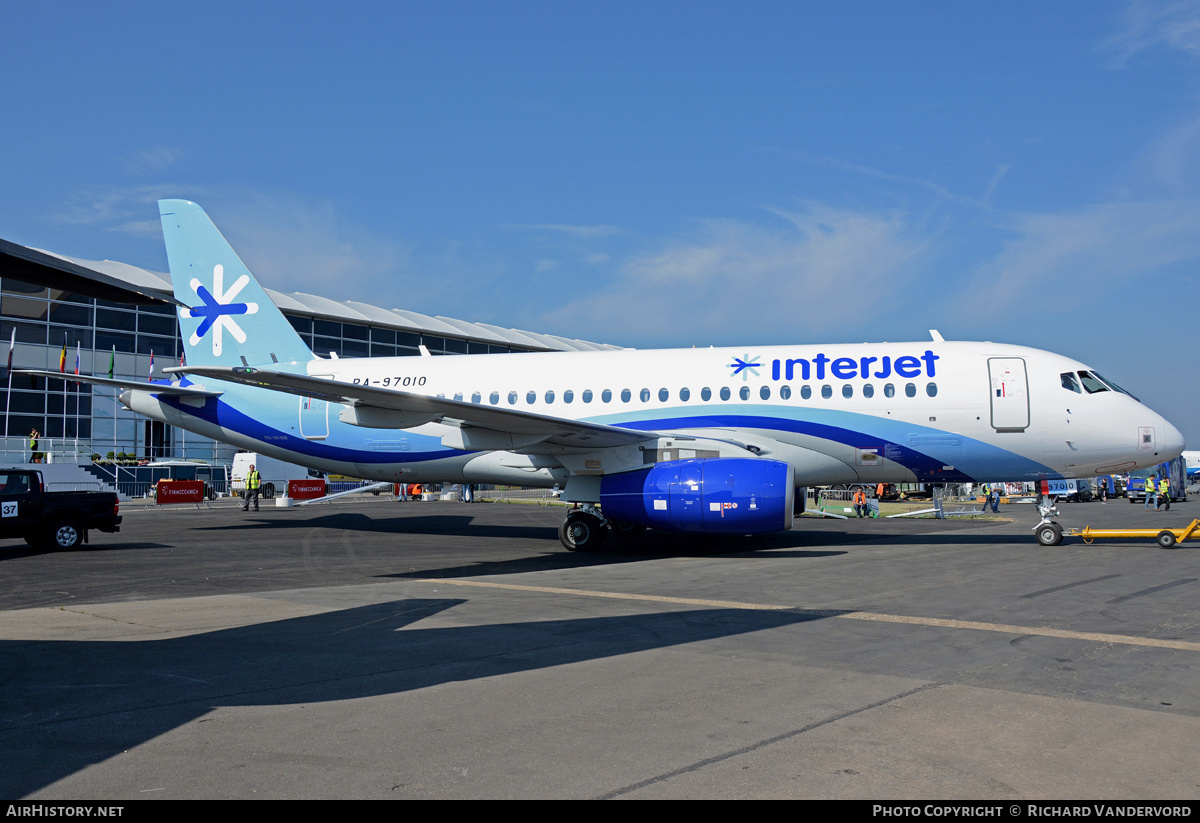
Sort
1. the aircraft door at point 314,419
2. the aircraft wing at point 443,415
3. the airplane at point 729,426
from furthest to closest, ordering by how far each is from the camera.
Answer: the aircraft door at point 314,419
the airplane at point 729,426
the aircraft wing at point 443,415

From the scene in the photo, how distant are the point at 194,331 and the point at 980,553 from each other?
18366mm

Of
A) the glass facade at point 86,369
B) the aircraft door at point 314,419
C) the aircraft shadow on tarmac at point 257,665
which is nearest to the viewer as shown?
the aircraft shadow on tarmac at point 257,665

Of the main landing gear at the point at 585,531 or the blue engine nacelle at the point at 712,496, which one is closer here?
the blue engine nacelle at the point at 712,496

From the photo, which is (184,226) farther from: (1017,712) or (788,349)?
(1017,712)

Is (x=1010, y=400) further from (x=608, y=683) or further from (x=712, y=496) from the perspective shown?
(x=608, y=683)

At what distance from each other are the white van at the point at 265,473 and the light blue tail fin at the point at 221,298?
64.1ft

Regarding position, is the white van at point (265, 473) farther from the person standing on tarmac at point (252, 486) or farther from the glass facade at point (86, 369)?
the person standing on tarmac at point (252, 486)

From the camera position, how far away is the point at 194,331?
20531 mm

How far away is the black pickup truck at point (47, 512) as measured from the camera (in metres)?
16.0

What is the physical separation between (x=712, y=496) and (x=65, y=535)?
42.9 feet

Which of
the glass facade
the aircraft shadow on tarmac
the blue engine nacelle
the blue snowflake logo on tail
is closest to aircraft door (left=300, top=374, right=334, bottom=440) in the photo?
the blue snowflake logo on tail

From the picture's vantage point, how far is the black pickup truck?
16.0 m

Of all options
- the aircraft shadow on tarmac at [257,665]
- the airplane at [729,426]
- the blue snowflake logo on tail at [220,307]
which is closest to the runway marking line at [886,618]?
the aircraft shadow on tarmac at [257,665]
